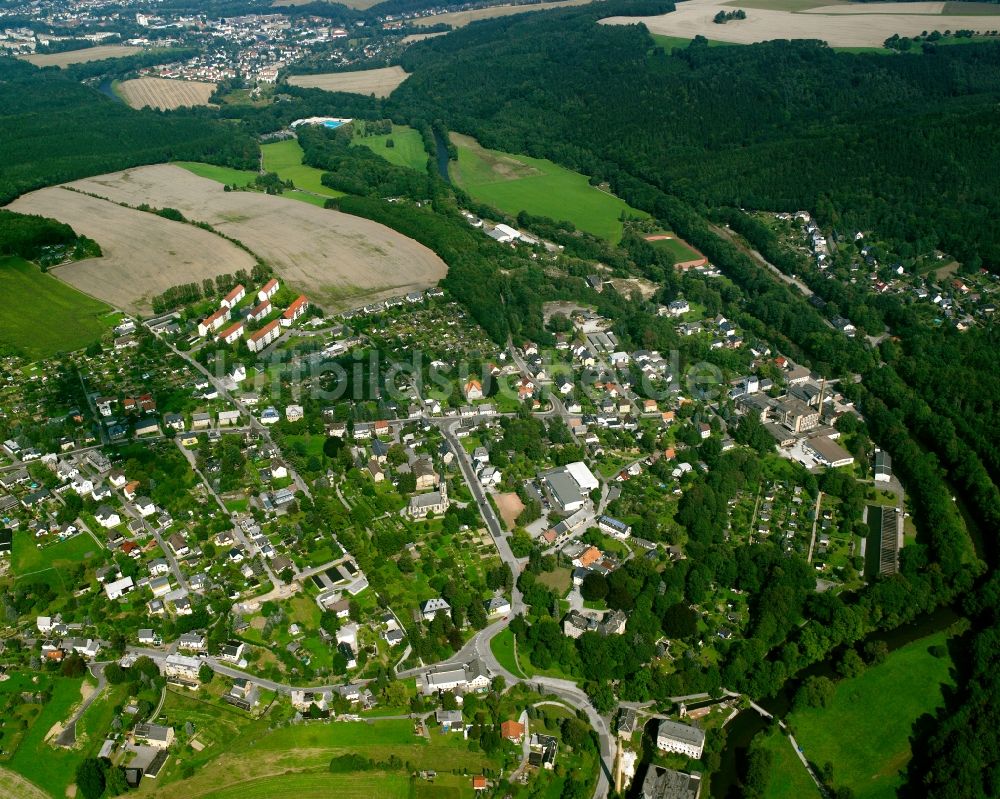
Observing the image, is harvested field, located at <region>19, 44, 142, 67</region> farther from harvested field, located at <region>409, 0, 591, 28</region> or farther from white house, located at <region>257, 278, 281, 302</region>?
white house, located at <region>257, 278, 281, 302</region>

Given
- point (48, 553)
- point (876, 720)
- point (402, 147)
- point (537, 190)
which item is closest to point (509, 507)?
point (876, 720)

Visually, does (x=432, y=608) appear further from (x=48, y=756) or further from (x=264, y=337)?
(x=264, y=337)

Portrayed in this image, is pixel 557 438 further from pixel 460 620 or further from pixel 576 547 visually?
Result: pixel 460 620

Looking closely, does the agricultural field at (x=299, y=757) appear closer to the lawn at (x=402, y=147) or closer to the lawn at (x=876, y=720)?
the lawn at (x=876, y=720)

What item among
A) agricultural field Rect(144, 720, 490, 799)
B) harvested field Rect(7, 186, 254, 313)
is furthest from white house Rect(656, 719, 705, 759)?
harvested field Rect(7, 186, 254, 313)

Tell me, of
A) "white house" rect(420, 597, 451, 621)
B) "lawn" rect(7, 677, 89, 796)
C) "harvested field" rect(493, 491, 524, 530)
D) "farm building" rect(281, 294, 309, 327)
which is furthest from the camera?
"farm building" rect(281, 294, 309, 327)

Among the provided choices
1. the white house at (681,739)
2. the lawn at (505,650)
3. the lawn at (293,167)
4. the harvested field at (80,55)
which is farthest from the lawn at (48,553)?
the harvested field at (80,55)
